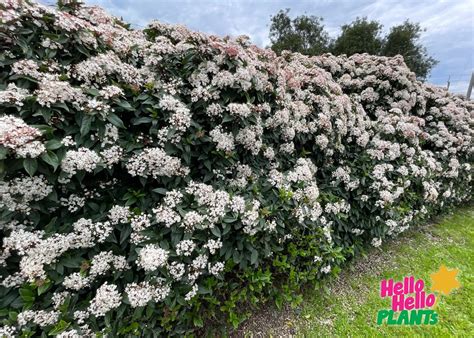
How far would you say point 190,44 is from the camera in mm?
1970

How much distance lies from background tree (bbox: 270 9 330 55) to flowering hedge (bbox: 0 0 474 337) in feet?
64.1

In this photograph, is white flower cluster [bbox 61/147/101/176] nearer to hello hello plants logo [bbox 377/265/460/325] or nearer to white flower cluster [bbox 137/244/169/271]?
white flower cluster [bbox 137/244/169/271]

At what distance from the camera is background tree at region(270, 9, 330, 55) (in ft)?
63.6

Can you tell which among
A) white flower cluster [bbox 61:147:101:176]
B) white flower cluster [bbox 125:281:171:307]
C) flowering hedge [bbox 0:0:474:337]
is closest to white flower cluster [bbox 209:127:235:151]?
flowering hedge [bbox 0:0:474:337]

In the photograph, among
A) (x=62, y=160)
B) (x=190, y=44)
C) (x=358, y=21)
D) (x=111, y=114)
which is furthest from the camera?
(x=358, y=21)

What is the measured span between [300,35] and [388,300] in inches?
871

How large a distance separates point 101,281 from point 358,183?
8.51ft

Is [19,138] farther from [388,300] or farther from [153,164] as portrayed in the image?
[388,300]

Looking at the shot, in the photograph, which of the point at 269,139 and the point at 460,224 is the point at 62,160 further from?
the point at 460,224

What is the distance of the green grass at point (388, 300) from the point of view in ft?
6.90

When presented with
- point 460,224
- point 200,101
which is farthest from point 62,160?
point 460,224

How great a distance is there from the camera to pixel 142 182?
5.44 ft

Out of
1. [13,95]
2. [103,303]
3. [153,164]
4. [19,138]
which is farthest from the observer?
[153,164]

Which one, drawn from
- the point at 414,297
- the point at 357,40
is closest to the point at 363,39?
the point at 357,40
